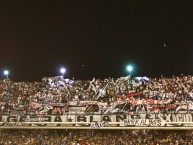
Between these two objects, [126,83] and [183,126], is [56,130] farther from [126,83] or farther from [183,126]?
[183,126]

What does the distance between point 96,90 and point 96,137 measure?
347 centimetres

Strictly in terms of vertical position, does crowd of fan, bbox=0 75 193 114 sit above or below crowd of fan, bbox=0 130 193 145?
above

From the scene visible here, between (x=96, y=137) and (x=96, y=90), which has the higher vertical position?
(x=96, y=90)

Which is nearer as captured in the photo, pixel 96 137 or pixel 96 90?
pixel 96 137

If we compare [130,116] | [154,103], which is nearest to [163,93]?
[154,103]

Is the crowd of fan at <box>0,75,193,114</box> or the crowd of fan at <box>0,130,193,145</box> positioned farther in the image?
the crowd of fan at <box>0,75,193,114</box>

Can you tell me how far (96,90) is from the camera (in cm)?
2759

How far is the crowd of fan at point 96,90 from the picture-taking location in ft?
82.9

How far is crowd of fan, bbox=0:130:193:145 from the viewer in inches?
950

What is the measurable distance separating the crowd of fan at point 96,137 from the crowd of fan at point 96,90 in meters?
2.01

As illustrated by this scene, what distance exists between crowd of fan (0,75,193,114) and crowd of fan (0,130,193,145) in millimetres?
2009

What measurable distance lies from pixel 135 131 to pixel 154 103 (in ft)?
7.53

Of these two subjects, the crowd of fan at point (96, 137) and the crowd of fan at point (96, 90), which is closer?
the crowd of fan at point (96, 137)

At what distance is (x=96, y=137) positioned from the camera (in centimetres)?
2591
